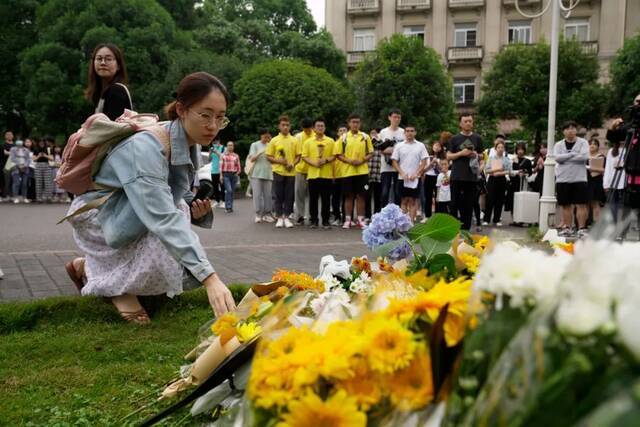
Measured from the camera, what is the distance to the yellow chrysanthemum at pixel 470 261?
2.21 m

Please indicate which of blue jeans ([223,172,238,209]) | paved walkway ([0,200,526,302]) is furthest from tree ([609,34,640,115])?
paved walkway ([0,200,526,302])

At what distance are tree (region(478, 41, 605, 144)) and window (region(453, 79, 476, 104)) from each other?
8.11m

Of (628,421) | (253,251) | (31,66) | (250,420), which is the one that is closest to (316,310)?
(250,420)

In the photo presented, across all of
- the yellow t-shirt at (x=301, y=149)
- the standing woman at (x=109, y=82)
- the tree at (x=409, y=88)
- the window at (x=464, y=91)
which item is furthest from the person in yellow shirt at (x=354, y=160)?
the window at (x=464, y=91)

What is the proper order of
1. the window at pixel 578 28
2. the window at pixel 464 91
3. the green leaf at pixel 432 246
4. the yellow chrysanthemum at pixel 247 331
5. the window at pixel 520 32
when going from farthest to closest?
1. the window at pixel 464 91
2. the window at pixel 520 32
3. the window at pixel 578 28
4. the green leaf at pixel 432 246
5. the yellow chrysanthemum at pixel 247 331

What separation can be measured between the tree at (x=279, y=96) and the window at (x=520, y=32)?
56.8 feet

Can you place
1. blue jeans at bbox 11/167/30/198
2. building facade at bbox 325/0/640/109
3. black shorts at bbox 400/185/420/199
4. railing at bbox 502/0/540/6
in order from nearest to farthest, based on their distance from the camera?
black shorts at bbox 400/185/420/199 < blue jeans at bbox 11/167/30/198 < railing at bbox 502/0/540/6 < building facade at bbox 325/0/640/109

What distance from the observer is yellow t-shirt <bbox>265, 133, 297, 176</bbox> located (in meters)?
12.0

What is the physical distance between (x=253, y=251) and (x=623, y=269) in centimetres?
700

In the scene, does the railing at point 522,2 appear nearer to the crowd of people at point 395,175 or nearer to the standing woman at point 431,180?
the crowd of people at point 395,175

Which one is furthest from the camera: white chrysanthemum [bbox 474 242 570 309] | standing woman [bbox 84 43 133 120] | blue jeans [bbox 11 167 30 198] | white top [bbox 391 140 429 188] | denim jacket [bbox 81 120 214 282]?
blue jeans [bbox 11 167 30 198]

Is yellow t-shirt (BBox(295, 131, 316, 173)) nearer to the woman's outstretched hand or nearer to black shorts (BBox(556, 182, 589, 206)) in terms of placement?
black shorts (BBox(556, 182, 589, 206))

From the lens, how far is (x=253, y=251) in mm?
7840

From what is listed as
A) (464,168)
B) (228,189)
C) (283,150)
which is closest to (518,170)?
(464,168)
